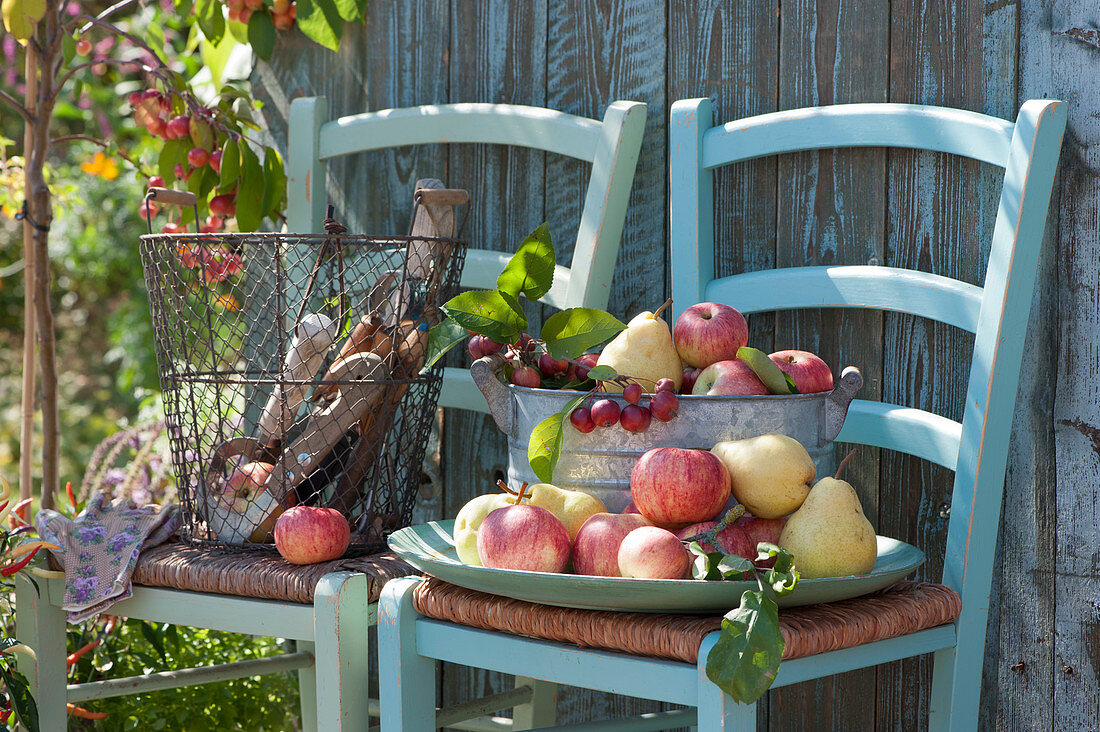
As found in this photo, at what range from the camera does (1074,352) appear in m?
1.25

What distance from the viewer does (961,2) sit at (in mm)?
1319

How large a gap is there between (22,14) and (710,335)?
1.07 meters

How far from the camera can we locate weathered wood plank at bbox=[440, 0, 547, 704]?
1688 mm

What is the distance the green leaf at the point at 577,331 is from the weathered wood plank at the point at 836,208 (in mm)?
405

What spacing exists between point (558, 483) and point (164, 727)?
0.94 meters

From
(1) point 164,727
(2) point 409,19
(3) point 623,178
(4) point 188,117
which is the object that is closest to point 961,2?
(3) point 623,178

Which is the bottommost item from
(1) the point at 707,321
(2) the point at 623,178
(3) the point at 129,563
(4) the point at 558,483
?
(3) the point at 129,563

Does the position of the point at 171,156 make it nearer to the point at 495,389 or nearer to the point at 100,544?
the point at 100,544

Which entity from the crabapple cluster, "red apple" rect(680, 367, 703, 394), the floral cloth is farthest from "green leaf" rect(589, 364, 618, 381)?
the floral cloth

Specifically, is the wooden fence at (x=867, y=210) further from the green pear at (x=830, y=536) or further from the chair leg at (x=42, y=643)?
the chair leg at (x=42, y=643)

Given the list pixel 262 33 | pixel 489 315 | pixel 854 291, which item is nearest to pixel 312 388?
pixel 489 315

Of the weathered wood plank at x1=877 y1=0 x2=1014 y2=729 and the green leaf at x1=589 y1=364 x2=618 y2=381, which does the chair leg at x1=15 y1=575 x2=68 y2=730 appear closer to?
the green leaf at x1=589 y1=364 x2=618 y2=381

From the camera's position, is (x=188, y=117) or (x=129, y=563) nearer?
(x=129, y=563)

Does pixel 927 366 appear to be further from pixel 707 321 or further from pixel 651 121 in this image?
pixel 651 121
